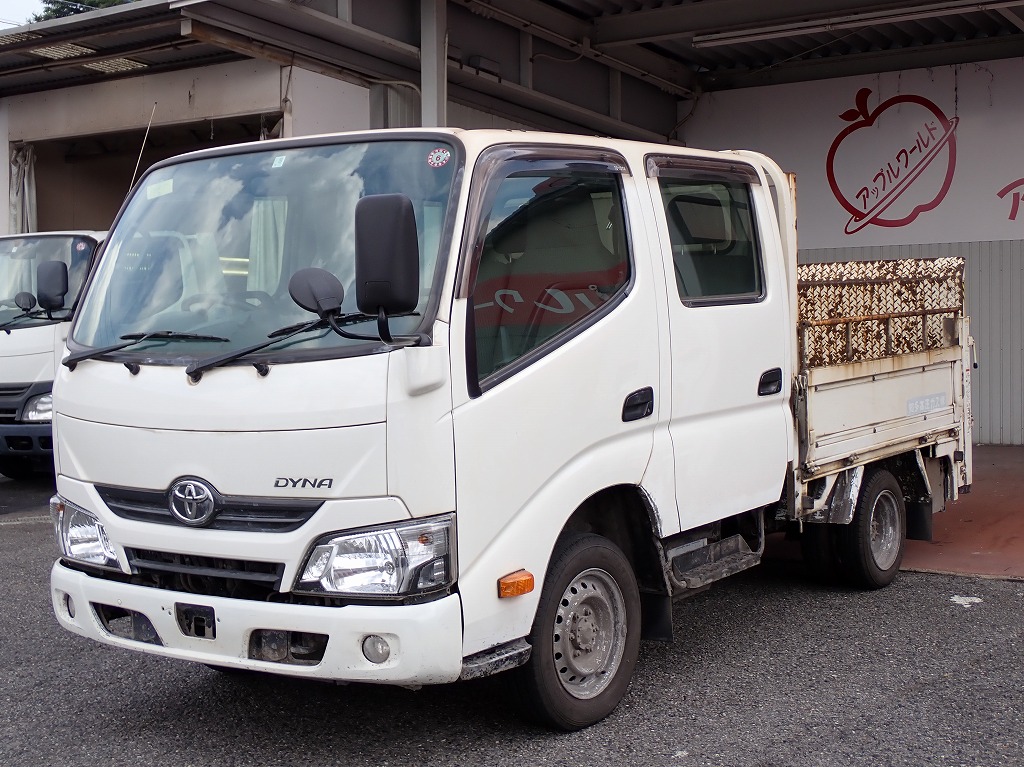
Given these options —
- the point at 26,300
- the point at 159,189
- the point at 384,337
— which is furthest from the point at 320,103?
the point at 384,337

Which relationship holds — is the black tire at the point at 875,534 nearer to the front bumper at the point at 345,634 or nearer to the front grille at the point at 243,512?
the front bumper at the point at 345,634

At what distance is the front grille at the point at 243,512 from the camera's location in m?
3.89

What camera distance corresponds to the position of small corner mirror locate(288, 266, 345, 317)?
12.8 feet

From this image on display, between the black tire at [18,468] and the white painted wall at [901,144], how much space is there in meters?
9.70

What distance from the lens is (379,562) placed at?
3828 mm

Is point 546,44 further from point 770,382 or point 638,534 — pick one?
point 638,534

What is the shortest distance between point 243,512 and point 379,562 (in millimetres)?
519

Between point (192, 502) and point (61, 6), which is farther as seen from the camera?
point (61, 6)

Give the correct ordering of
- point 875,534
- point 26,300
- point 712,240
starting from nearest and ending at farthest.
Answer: point 712,240, point 875,534, point 26,300

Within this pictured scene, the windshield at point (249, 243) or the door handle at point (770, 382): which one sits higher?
the windshield at point (249, 243)

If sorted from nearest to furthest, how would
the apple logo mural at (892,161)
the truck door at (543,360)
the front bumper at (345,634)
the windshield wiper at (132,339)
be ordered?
the front bumper at (345,634), the truck door at (543,360), the windshield wiper at (132,339), the apple logo mural at (892,161)

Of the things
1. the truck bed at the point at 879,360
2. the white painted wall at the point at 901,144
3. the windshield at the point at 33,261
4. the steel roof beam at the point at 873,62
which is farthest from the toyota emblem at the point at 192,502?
the steel roof beam at the point at 873,62

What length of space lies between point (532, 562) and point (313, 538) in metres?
0.82

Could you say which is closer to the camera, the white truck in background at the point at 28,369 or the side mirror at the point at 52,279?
the side mirror at the point at 52,279
